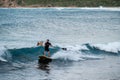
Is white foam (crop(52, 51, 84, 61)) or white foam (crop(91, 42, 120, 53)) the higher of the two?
white foam (crop(52, 51, 84, 61))

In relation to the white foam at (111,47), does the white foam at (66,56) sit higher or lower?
higher

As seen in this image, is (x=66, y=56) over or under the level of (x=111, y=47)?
over

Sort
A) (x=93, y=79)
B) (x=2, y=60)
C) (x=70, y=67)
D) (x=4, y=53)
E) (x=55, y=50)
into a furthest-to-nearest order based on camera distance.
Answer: (x=55, y=50) → (x=4, y=53) → (x=2, y=60) → (x=70, y=67) → (x=93, y=79)

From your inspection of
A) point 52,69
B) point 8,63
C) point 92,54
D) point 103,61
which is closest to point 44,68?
point 52,69

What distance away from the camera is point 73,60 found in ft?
105

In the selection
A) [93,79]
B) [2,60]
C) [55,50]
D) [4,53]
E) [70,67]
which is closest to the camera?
[93,79]

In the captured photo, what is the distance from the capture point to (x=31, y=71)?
26.2 metres

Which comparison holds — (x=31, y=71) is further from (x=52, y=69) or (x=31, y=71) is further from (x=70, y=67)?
(x=70, y=67)

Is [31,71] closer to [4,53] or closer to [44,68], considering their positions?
[44,68]

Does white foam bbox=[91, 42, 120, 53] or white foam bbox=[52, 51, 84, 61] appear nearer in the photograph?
white foam bbox=[52, 51, 84, 61]

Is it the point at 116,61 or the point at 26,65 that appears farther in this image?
the point at 116,61

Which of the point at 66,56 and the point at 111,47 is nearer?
the point at 66,56

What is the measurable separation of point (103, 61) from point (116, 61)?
3.74 feet

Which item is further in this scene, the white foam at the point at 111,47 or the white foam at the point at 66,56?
the white foam at the point at 111,47
